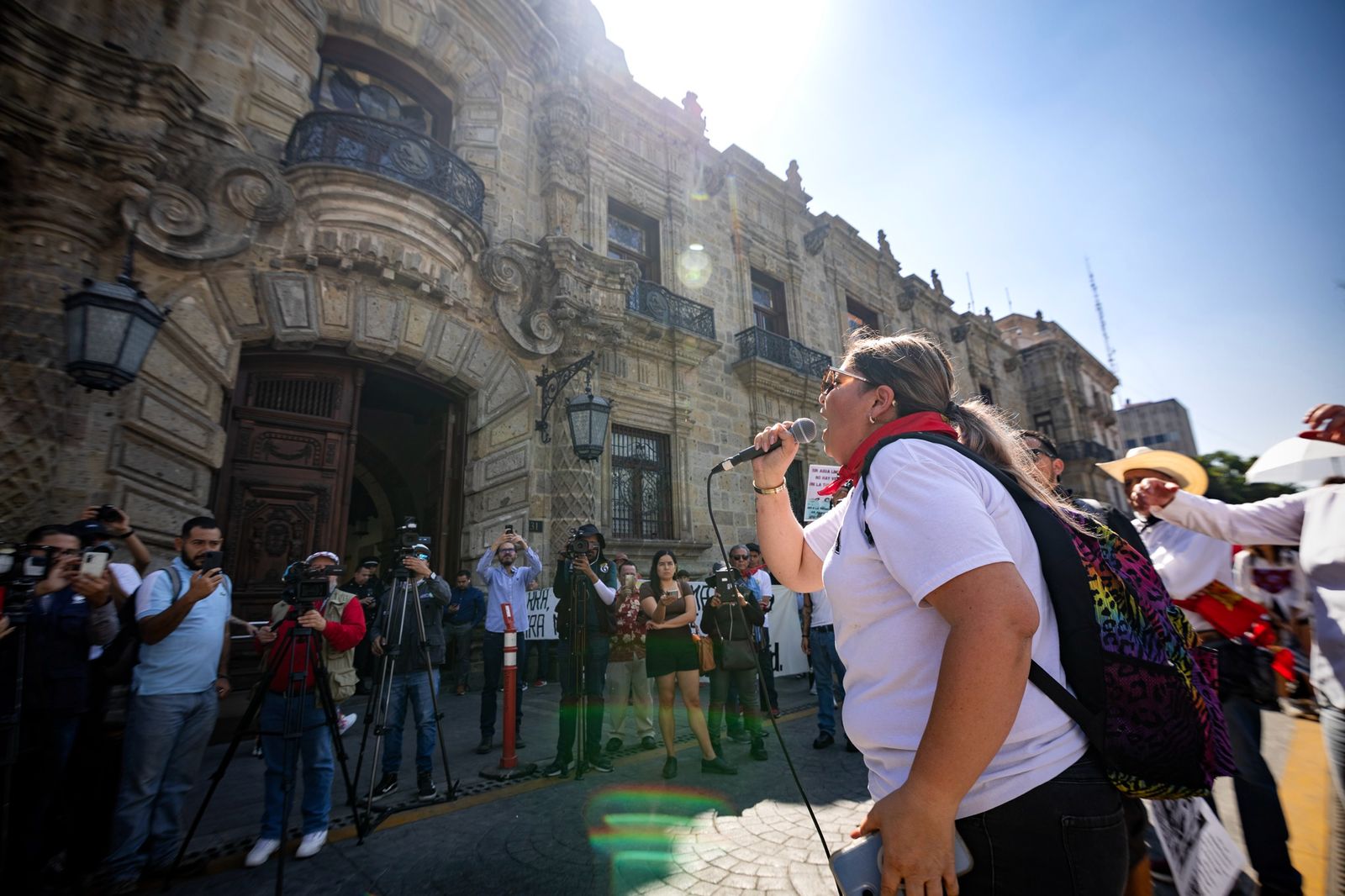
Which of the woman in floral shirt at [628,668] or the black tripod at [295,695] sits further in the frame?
the woman in floral shirt at [628,668]

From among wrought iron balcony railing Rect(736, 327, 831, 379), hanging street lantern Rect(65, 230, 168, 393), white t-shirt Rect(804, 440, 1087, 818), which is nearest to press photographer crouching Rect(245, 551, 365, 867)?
hanging street lantern Rect(65, 230, 168, 393)

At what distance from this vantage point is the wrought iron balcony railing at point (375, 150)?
750 centimetres

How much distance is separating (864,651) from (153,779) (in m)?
4.38

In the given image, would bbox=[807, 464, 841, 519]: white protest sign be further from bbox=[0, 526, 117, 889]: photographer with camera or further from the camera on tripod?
bbox=[0, 526, 117, 889]: photographer with camera

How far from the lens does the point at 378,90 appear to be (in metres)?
9.52

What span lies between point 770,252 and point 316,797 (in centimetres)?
1489

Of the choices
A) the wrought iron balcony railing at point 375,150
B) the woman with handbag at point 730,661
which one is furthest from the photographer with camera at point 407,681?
the wrought iron balcony railing at point 375,150

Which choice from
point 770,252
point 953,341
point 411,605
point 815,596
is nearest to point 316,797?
point 411,605

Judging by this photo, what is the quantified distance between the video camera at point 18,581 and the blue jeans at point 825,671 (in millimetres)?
5408

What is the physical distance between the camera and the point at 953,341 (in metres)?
22.7

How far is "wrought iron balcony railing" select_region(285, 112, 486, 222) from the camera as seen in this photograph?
7496mm

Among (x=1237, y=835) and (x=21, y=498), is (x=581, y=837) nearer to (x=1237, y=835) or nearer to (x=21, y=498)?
(x=1237, y=835)

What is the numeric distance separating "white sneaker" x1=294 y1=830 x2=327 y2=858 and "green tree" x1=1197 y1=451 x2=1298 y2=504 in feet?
93.5

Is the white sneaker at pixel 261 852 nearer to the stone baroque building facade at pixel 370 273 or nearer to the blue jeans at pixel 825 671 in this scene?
the stone baroque building facade at pixel 370 273
